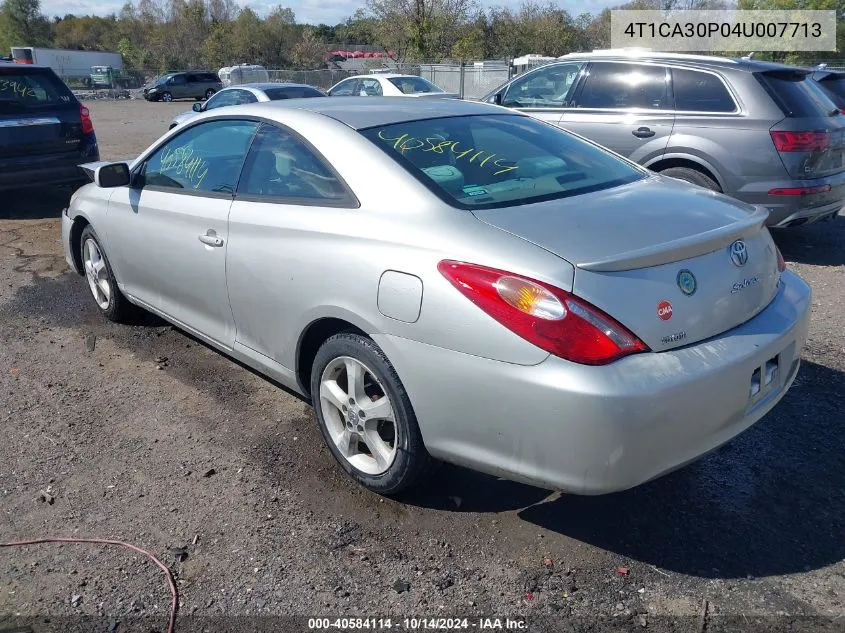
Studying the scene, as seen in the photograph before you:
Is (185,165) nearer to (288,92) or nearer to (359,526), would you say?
(359,526)

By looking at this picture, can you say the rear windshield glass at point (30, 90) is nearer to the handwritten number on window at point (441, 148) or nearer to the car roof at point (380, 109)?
the car roof at point (380, 109)

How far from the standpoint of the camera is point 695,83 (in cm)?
702

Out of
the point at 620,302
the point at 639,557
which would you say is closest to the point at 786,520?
the point at 639,557

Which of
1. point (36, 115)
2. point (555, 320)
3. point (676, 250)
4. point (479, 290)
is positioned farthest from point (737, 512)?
point (36, 115)

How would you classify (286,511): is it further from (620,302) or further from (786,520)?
(786,520)

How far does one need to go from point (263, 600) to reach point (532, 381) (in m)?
1.23

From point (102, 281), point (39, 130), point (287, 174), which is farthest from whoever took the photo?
point (39, 130)

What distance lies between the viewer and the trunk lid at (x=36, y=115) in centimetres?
859

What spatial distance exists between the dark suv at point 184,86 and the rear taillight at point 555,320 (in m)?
41.1

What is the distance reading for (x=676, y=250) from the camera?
2.71 m

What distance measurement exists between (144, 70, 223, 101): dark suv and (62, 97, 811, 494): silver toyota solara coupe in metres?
39.7

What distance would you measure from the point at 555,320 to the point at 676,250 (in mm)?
574

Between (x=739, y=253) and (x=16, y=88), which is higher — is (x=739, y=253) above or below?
below

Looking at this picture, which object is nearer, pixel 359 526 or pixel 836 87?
pixel 359 526
